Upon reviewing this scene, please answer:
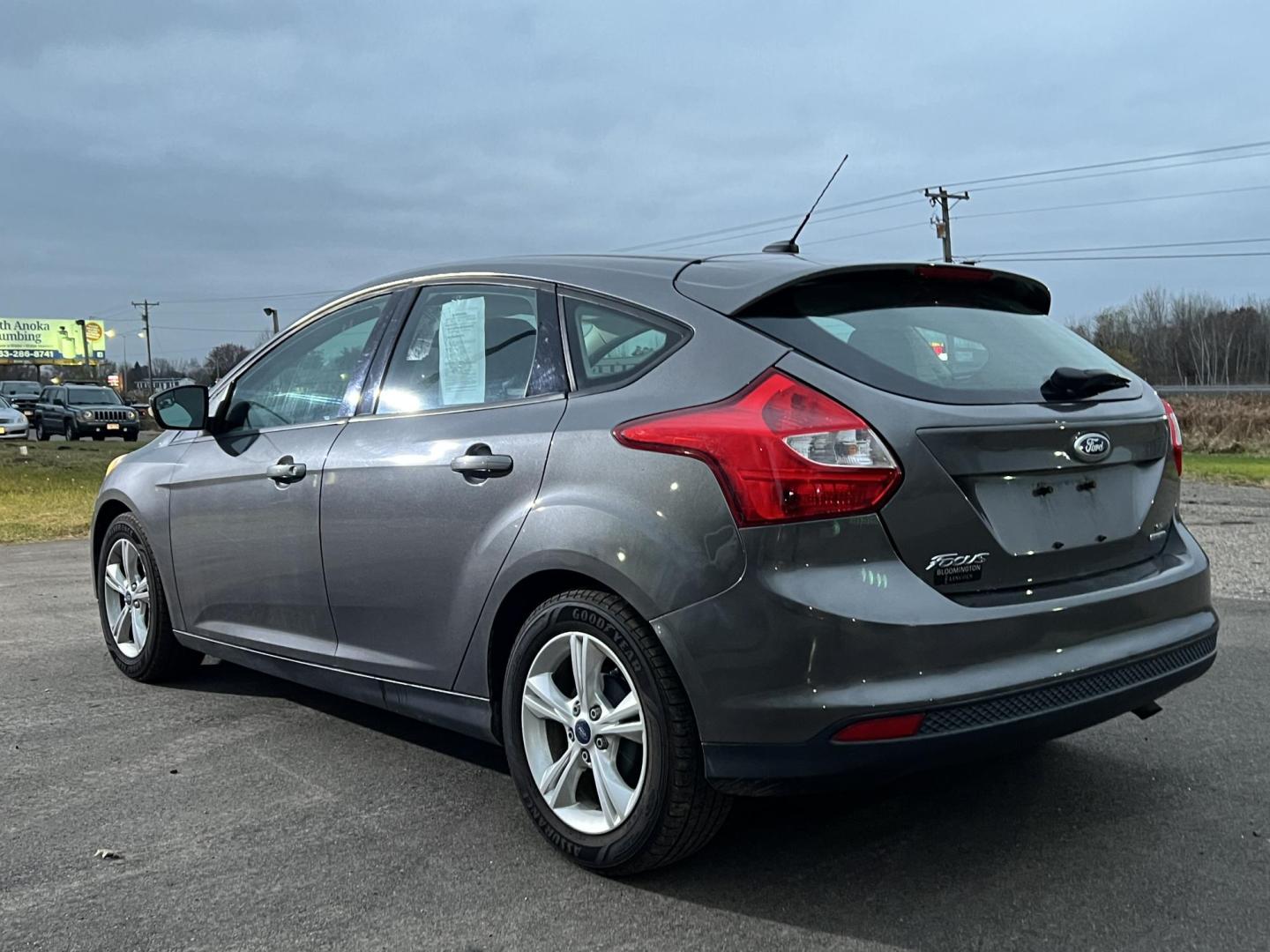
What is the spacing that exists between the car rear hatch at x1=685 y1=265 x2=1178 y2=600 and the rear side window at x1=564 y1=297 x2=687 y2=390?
224 mm

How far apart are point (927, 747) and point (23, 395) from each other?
45997mm

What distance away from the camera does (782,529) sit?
264cm

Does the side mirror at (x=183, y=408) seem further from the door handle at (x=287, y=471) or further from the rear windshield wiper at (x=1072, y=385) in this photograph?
the rear windshield wiper at (x=1072, y=385)

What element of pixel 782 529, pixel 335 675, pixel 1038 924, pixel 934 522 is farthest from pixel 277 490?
pixel 1038 924

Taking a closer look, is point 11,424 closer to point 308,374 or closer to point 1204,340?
point 308,374

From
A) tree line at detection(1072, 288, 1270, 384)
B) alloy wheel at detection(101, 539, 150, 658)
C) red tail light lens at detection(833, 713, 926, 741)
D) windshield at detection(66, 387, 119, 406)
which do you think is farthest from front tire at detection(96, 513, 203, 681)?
tree line at detection(1072, 288, 1270, 384)

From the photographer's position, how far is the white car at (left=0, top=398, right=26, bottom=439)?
30.3m

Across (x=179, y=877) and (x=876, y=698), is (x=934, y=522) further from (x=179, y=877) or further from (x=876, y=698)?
(x=179, y=877)

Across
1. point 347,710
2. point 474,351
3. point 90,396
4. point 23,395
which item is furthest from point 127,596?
point 23,395

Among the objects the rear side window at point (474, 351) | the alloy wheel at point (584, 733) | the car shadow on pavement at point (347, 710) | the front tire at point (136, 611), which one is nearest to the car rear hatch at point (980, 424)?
the rear side window at point (474, 351)

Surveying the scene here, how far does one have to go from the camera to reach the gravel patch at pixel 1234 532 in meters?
7.57

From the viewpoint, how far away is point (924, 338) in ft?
10.2

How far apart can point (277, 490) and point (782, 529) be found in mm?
2161

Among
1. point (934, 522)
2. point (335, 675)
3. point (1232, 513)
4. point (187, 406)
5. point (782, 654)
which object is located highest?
point (187, 406)
